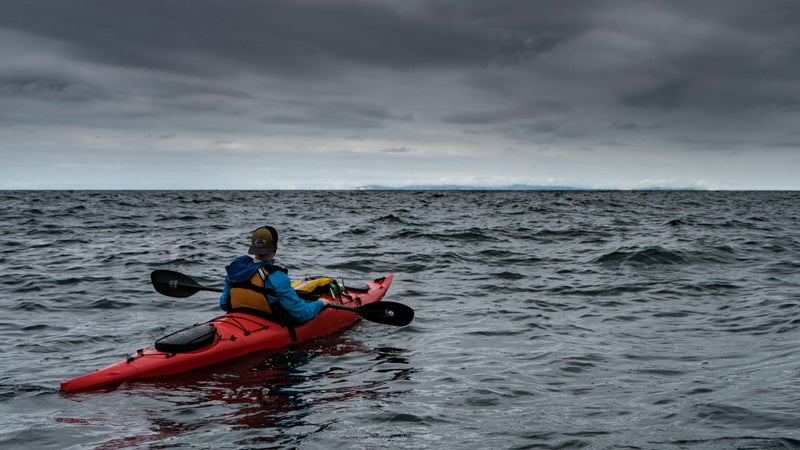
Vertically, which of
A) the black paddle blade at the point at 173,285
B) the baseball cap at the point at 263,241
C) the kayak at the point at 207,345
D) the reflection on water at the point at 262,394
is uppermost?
the baseball cap at the point at 263,241

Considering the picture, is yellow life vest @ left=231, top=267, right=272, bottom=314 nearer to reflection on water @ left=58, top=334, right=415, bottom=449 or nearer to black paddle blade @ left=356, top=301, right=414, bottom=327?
reflection on water @ left=58, top=334, right=415, bottom=449

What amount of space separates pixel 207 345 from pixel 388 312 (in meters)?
2.89

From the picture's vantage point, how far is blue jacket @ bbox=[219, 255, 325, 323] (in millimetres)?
8258

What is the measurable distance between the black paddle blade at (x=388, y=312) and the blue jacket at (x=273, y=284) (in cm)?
99

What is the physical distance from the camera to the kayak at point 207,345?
268 inches

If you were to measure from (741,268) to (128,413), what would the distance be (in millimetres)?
15679

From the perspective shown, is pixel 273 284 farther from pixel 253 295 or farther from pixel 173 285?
pixel 173 285

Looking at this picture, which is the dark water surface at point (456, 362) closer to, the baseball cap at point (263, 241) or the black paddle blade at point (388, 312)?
the black paddle blade at point (388, 312)

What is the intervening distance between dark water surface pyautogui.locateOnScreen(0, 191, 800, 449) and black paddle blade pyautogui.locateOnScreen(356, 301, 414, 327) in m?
0.32

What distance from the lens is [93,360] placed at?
312 inches

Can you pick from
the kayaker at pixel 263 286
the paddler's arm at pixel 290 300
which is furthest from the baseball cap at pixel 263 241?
the paddler's arm at pixel 290 300

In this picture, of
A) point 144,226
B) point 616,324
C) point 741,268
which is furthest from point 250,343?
point 144,226

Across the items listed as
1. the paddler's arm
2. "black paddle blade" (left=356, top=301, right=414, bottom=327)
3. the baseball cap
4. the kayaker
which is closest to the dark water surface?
"black paddle blade" (left=356, top=301, right=414, bottom=327)

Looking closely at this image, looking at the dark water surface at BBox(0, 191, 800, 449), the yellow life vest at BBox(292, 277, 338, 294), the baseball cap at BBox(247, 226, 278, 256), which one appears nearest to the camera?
the dark water surface at BBox(0, 191, 800, 449)
